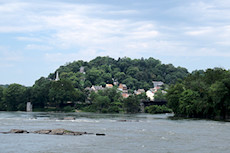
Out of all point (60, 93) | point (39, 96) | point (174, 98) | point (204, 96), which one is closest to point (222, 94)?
point (204, 96)

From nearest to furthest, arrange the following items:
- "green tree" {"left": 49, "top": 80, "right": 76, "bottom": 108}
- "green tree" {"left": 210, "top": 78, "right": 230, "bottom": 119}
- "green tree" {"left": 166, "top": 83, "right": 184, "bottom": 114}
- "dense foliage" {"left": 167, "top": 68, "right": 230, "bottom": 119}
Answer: "green tree" {"left": 210, "top": 78, "right": 230, "bottom": 119} < "dense foliage" {"left": 167, "top": 68, "right": 230, "bottom": 119} < "green tree" {"left": 166, "top": 83, "right": 184, "bottom": 114} < "green tree" {"left": 49, "top": 80, "right": 76, "bottom": 108}

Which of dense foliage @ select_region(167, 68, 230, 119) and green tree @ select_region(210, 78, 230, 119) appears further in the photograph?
dense foliage @ select_region(167, 68, 230, 119)

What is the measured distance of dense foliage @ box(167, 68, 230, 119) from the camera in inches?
3878

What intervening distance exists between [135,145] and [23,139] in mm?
16495

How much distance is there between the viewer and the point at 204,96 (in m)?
113

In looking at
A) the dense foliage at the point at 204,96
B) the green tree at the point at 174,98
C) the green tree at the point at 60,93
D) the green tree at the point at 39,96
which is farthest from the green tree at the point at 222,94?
the green tree at the point at 39,96

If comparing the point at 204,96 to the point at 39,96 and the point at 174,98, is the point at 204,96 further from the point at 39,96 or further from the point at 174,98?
the point at 39,96

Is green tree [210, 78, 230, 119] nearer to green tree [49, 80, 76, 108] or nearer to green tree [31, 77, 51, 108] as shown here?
green tree [49, 80, 76, 108]

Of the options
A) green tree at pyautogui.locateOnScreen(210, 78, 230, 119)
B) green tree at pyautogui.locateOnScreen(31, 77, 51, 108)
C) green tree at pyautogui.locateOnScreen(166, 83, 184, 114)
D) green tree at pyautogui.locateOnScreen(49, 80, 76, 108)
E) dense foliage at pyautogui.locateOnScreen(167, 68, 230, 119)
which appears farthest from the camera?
green tree at pyautogui.locateOnScreen(31, 77, 51, 108)

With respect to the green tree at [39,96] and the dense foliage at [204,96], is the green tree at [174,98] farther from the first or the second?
the green tree at [39,96]

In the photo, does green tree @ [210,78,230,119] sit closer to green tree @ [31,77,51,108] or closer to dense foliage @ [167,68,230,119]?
dense foliage @ [167,68,230,119]

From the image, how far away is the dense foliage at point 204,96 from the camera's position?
323ft

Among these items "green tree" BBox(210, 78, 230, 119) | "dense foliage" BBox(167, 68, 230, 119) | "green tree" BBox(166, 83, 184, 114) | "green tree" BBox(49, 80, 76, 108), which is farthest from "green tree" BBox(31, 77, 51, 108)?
"green tree" BBox(210, 78, 230, 119)

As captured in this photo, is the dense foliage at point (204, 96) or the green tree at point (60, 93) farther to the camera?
the green tree at point (60, 93)
